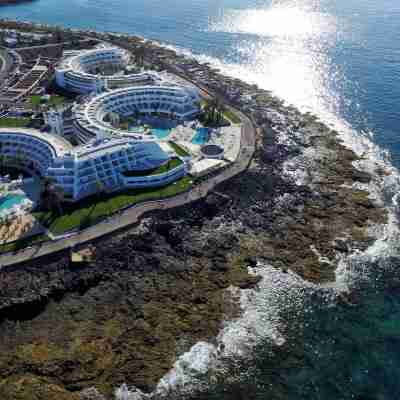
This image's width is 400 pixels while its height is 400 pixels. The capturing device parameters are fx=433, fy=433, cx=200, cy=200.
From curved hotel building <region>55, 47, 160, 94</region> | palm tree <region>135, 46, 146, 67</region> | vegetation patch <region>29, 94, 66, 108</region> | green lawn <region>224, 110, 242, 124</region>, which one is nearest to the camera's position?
green lawn <region>224, 110, 242, 124</region>

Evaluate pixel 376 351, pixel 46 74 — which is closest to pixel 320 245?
pixel 376 351

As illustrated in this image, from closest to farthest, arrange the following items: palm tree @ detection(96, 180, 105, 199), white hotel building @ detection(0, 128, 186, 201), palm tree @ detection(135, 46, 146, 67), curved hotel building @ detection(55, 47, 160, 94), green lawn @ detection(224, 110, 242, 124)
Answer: palm tree @ detection(96, 180, 105, 199), white hotel building @ detection(0, 128, 186, 201), green lawn @ detection(224, 110, 242, 124), curved hotel building @ detection(55, 47, 160, 94), palm tree @ detection(135, 46, 146, 67)

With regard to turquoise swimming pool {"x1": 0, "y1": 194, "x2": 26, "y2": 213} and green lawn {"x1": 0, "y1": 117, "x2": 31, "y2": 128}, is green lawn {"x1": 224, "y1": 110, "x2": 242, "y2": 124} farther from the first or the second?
turquoise swimming pool {"x1": 0, "y1": 194, "x2": 26, "y2": 213}

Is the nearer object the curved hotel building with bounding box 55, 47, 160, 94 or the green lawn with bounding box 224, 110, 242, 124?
the green lawn with bounding box 224, 110, 242, 124

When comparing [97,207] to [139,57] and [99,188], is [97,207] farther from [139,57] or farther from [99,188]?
[139,57]

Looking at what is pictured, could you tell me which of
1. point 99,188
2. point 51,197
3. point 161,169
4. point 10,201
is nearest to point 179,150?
point 161,169

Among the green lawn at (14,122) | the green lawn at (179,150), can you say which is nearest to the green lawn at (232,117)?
the green lawn at (179,150)

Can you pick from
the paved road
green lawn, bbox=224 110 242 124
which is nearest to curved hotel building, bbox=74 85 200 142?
green lawn, bbox=224 110 242 124
